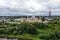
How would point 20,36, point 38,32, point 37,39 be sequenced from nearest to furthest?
1. point 37,39
2. point 20,36
3. point 38,32

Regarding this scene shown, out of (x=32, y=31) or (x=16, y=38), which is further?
(x=32, y=31)

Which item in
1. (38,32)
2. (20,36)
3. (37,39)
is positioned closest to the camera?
(37,39)

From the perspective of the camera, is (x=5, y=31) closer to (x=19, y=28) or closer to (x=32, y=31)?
(x=19, y=28)

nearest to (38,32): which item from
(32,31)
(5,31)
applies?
(32,31)

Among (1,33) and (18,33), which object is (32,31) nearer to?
(18,33)

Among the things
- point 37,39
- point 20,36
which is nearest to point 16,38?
point 20,36

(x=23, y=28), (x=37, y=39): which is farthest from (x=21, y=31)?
(x=37, y=39)

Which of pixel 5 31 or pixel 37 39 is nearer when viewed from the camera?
pixel 37 39
